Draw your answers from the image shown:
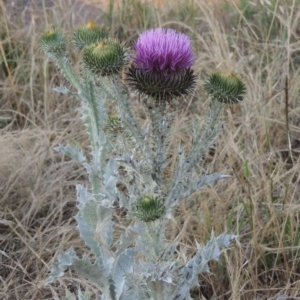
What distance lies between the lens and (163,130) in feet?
4.17

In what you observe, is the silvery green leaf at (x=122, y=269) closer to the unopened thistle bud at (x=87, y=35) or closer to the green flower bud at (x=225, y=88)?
the green flower bud at (x=225, y=88)

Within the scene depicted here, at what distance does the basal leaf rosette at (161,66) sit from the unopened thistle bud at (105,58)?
7cm

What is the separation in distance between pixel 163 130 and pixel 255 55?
179 cm

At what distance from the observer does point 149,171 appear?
130 centimetres

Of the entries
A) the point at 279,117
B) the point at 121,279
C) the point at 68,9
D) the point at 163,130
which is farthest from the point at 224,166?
the point at 68,9

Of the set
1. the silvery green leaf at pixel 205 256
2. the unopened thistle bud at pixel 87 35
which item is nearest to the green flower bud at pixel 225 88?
the silvery green leaf at pixel 205 256

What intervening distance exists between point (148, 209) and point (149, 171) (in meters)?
0.10

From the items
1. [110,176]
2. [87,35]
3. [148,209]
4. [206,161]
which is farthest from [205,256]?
[206,161]

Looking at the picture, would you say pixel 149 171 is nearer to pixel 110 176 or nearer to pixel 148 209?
pixel 148 209

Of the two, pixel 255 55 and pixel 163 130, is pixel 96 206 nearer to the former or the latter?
pixel 163 130

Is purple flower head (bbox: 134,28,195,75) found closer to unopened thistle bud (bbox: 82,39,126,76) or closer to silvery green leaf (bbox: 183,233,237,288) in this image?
unopened thistle bud (bbox: 82,39,126,76)

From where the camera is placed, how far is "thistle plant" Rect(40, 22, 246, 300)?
4.07 feet

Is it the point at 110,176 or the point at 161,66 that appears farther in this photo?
the point at 110,176

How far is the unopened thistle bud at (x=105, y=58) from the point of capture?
51.3 inches
